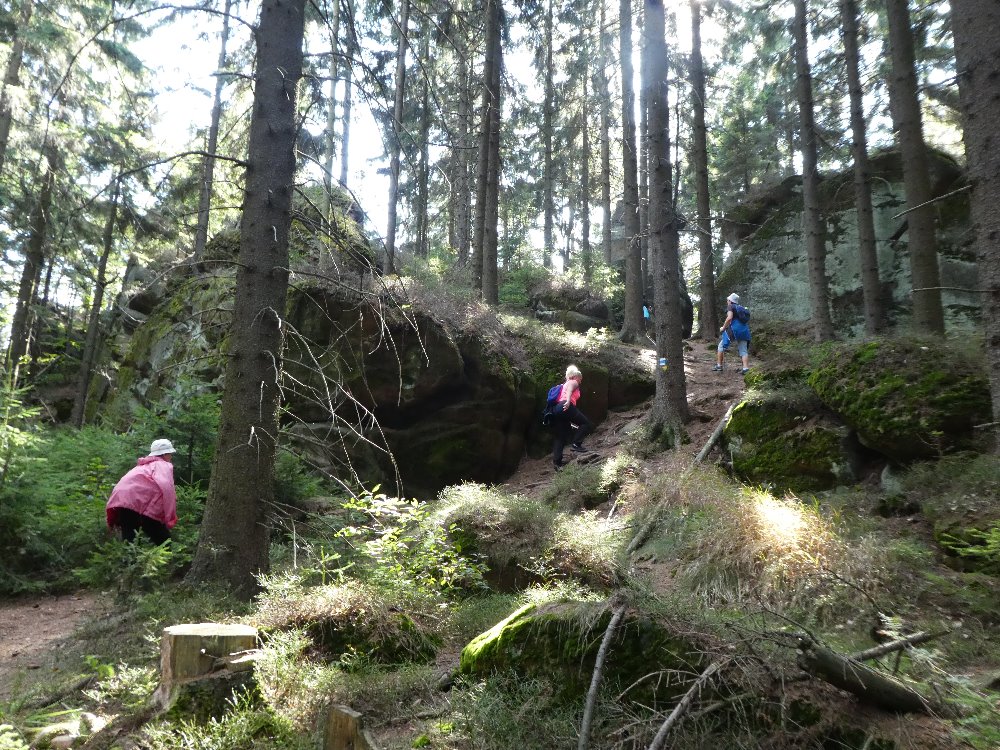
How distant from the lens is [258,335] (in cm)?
560

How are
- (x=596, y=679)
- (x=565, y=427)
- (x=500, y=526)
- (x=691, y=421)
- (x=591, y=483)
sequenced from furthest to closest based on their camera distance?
1. (x=565, y=427)
2. (x=691, y=421)
3. (x=591, y=483)
4. (x=500, y=526)
5. (x=596, y=679)

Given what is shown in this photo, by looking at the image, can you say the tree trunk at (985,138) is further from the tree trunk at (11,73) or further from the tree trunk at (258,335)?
the tree trunk at (11,73)

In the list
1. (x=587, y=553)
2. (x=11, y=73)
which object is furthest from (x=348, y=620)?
(x=11, y=73)

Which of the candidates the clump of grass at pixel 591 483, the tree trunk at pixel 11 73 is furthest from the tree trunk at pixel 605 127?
the tree trunk at pixel 11 73

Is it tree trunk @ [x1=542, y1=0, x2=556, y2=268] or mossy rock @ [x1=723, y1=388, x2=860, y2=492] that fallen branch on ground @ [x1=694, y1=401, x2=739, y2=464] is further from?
tree trunk @ [x1=542, y1=0, x2=556, y2=268]

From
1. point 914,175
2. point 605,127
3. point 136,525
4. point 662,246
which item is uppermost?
point 605,127

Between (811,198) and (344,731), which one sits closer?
(344,731)

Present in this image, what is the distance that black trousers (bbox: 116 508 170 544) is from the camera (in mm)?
6621

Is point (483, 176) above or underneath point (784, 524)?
above

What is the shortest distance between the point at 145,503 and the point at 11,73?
552 inches

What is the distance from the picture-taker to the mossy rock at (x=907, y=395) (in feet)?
20.8

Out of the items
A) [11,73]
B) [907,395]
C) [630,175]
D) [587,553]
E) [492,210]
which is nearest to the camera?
[587,553]

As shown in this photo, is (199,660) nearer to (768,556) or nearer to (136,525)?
(136,525)

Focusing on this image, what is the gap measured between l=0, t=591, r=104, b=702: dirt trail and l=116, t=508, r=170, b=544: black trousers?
724 mm
